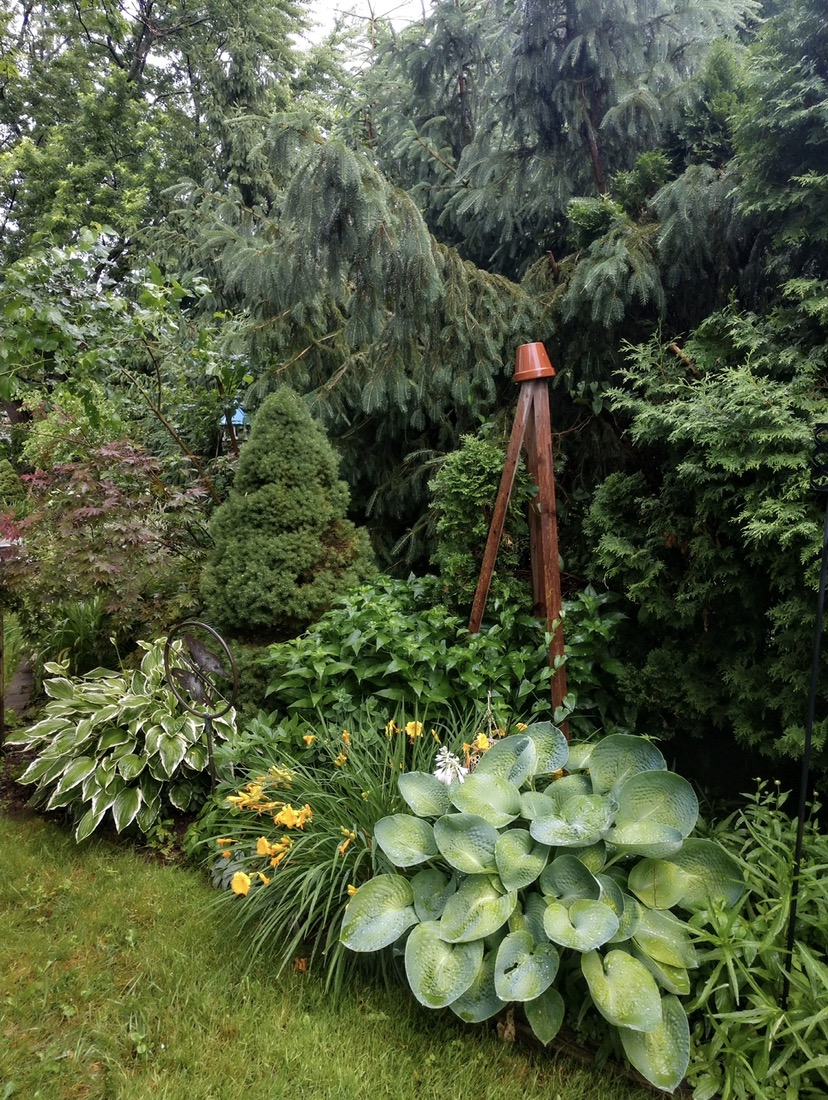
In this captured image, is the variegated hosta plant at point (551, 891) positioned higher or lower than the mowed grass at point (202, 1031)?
higher

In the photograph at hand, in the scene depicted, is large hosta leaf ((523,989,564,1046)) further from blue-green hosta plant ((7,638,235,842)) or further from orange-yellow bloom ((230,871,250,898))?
blue-green hosta plant ((7,638,235,842))

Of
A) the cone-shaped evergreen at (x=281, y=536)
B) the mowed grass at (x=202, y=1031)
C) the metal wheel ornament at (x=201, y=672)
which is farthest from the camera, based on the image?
the cone-shaped evergreen at (x=281, y=536)

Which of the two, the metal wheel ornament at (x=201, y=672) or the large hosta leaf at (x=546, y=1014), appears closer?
Result: the large hosta leaf at (x=546, y=1014)

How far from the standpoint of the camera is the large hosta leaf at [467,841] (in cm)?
189

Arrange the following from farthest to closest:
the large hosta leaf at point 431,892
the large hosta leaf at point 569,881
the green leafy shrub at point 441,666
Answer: the green leafy shrub at point 441,666, the large hosta leaf at point 431,892, the large hosta leaf at point 569,881

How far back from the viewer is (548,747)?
221 centimetres

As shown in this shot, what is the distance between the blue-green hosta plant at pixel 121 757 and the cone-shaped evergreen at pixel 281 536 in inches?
22.0

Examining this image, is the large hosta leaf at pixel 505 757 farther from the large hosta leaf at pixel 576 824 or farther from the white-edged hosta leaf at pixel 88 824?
the white-edged hosta leaf at pixel 88 824

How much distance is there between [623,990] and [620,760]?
2.10 ft

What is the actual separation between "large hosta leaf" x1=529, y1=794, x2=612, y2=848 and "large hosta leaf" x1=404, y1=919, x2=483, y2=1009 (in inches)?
13.3

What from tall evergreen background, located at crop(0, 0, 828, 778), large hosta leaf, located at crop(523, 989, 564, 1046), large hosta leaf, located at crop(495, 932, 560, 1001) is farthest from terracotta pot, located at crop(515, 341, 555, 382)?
large hosta leaf, located at crop(523, 989, 564, 1046)

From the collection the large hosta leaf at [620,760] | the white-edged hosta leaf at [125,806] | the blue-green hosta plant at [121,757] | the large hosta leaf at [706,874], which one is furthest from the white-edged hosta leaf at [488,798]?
the white-edged hosta leaf at [125,806]

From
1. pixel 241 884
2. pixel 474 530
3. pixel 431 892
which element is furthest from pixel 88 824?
pixel 474 530

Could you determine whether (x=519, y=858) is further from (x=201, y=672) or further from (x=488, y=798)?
(x=201, y=672)
